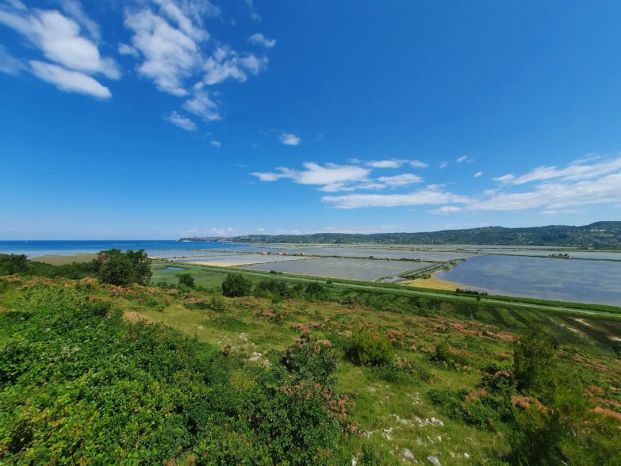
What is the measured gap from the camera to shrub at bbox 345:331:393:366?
15977mm

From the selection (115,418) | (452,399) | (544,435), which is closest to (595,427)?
(544,435)

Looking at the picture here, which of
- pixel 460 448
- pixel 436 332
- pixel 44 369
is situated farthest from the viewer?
pixel 436 332

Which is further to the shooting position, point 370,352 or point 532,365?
point 370,352

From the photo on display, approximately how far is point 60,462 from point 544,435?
→ 12.2 meters

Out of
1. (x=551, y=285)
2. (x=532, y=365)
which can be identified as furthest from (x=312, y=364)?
(x=551, y=285)

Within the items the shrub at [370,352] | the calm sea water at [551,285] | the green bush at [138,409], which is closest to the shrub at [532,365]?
the shrub at [370,352]

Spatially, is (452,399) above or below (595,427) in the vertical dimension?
below

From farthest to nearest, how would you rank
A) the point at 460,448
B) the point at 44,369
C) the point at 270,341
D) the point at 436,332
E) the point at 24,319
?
the point at 436,332 < the point at 270,341 < the point at 24,319 < the point at 460,448 < the point at 44,369

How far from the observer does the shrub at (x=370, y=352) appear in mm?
15977

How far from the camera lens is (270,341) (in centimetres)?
1872

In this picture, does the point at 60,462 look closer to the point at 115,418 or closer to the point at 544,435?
the point at 115,418

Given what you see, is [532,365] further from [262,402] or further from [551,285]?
[551,285]

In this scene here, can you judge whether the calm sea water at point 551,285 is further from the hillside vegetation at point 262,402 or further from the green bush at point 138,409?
the green bush at point 138,409

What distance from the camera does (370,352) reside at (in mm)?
16062
